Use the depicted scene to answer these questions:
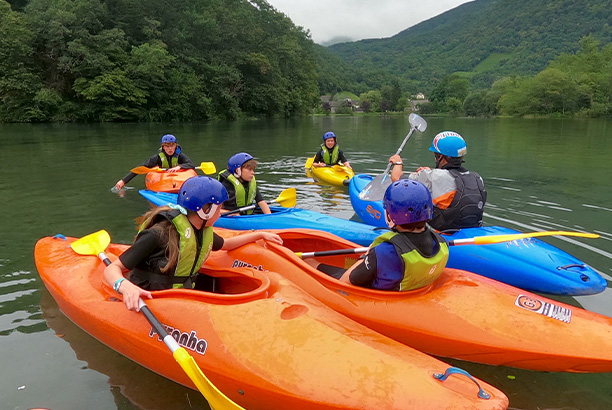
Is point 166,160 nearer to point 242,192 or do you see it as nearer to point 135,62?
point 242,192

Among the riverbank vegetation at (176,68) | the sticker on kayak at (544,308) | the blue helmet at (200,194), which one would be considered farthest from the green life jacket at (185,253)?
the riverbank vegetation at (176,68)

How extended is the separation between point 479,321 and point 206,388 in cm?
212

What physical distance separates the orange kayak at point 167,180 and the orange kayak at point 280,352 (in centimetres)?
466

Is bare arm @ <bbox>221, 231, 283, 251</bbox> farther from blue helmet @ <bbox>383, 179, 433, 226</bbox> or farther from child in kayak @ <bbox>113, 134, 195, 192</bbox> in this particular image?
child in kayak @ <bbox>113, 134, 195, 192</bbox>

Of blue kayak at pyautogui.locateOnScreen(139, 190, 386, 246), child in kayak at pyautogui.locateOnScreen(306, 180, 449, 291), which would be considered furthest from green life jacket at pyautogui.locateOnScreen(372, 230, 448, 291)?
blue kayak at pyautogui.locateOnScreen(139, 190, 386, 246)

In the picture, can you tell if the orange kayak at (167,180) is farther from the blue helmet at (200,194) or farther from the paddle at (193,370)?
the paddle at (193,370)

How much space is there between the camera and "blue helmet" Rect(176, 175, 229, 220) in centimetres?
323

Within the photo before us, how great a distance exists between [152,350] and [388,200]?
Answer: 80.1 inches

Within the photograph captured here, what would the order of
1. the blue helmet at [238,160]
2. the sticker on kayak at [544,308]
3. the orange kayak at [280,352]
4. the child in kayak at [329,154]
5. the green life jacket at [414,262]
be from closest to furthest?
the orange kayak at [280,352] < the green life jacket at [414,262] < the sticker on kayak at [544,308] < the blue helmet at [238,160] < the child in kayak at [329,154]

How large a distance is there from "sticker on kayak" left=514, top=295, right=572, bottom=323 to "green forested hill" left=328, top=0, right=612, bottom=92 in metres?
109

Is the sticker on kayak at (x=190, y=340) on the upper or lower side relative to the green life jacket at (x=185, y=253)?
lower

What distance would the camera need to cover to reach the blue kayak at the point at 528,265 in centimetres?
441

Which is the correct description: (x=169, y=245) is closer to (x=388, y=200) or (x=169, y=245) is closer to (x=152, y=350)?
(x=152, y=350)

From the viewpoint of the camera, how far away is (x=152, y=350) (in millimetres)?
3234
